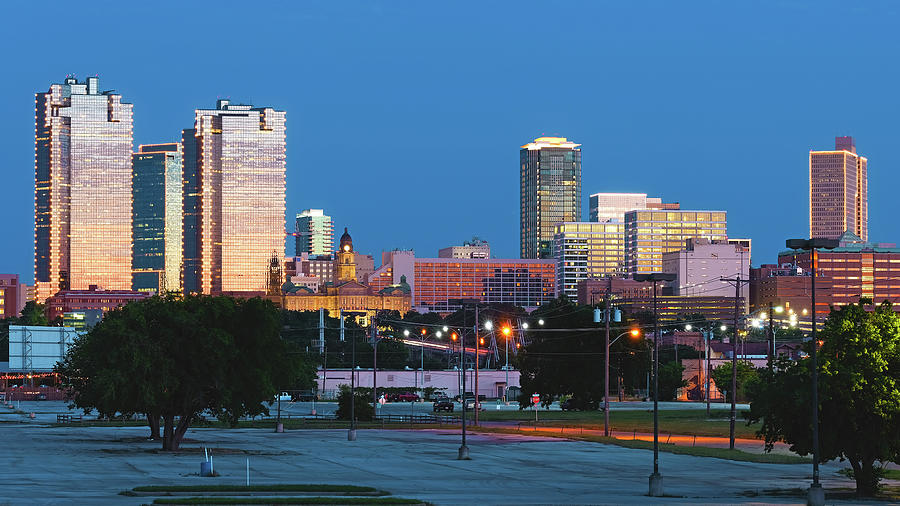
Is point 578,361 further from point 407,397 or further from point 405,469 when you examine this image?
point 405,469

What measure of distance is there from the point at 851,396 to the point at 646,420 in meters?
64.6

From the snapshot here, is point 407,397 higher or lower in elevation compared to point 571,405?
lower

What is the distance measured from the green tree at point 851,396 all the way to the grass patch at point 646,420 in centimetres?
3924

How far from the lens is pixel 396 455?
74.2 meters

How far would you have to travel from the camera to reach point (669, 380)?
604ft

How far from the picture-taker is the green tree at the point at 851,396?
2026 inches

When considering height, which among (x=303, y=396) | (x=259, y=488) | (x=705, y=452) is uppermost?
(x=259, y=488)

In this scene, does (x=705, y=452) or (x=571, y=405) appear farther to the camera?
(x=571, y=405)

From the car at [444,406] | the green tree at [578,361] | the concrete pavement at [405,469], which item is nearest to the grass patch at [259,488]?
the concrete pavement at [405,469]

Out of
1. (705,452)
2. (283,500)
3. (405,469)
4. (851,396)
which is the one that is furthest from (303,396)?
(283,500)

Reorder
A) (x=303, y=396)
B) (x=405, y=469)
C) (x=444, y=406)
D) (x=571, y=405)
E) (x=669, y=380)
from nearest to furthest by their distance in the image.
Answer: (x=405, y=469) < (x=571, y=405) < (x=444, y=406) < (x=669, y=380) < (x=303, y=396)

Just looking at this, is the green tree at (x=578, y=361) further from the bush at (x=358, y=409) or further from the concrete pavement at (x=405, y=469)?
the concrete pavement at (x=405, y=469)

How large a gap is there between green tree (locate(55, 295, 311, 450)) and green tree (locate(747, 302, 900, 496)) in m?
31.0

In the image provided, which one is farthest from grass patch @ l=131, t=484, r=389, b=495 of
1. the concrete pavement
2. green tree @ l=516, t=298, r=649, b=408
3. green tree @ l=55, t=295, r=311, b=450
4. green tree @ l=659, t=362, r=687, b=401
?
green tree @ l=659, t=362, r=687, b=401
